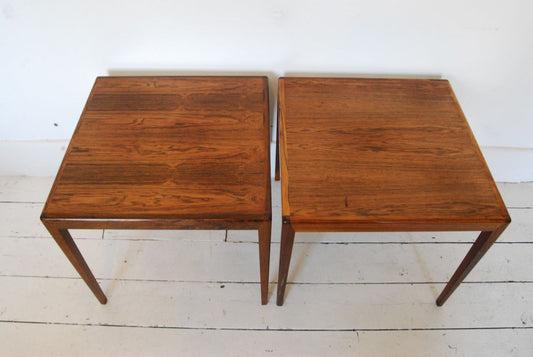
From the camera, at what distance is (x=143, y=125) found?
3.13 feet

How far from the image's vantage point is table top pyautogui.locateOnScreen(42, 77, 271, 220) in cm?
80

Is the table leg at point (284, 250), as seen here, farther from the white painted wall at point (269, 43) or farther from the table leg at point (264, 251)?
the white painted wall at point (269, 43)

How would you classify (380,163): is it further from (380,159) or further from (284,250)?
(284,250)

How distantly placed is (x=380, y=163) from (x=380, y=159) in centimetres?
1

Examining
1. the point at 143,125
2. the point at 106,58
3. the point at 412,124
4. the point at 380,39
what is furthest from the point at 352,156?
the point at 106,58

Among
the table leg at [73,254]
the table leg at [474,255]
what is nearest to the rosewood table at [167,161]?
the table leg at [73,254]

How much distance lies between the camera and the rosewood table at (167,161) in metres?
0.79

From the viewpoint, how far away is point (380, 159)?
89 cm

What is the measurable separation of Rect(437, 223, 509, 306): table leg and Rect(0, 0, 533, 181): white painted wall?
537 mm

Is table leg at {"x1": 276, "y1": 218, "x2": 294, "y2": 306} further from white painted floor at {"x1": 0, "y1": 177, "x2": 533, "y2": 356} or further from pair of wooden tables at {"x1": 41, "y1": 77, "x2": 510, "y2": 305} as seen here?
white painted floor at {"x1": 0, "y1": 177, "x2": 533, "y2": 356}

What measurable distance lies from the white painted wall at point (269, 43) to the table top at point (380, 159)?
3.4 inches

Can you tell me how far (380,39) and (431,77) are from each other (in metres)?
0.24

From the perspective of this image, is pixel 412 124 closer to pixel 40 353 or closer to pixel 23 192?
pixel 40 353

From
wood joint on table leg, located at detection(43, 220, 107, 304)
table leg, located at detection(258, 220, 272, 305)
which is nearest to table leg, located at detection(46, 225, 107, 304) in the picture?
wood joint on table leg, located at detection(43, 220, 107, 304)
